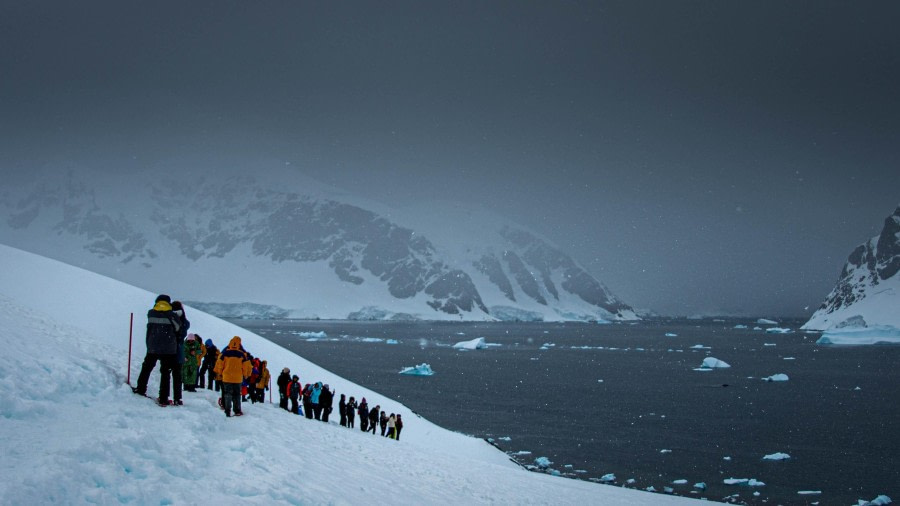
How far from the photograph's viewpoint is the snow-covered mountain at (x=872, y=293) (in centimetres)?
15075

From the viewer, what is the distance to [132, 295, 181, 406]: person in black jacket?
34.6 ft

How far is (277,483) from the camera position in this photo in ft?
26.2

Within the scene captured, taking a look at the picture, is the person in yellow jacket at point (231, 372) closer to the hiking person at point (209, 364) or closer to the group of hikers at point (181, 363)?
the group of hikers at point (181, 363)

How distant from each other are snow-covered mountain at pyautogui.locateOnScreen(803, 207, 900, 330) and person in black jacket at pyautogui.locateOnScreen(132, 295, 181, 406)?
164 meters

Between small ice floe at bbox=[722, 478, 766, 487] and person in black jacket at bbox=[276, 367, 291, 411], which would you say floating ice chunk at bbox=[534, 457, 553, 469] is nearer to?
small ice floe at bbox=[722, 478, 766, 487]

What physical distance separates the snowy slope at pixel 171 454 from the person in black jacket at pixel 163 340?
0.48 metres

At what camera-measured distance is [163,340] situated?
10.6m

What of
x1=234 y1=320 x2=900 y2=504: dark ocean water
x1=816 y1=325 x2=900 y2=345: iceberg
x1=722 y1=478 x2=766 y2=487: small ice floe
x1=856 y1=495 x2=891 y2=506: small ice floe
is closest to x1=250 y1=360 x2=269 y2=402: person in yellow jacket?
x1=234 y1=320 x2=900 y2=504: dark ocean water

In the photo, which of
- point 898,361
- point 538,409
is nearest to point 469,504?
point 538,409

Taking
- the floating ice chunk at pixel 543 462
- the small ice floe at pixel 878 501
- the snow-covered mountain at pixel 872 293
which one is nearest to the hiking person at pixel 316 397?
the floating ice chunk at pixel 543 462

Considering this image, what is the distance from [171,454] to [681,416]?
120 ft

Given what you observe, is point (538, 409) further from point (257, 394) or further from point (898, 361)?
point (898, 361)

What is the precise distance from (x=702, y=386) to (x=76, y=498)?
177ft

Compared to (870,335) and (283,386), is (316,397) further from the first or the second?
(870,335)
